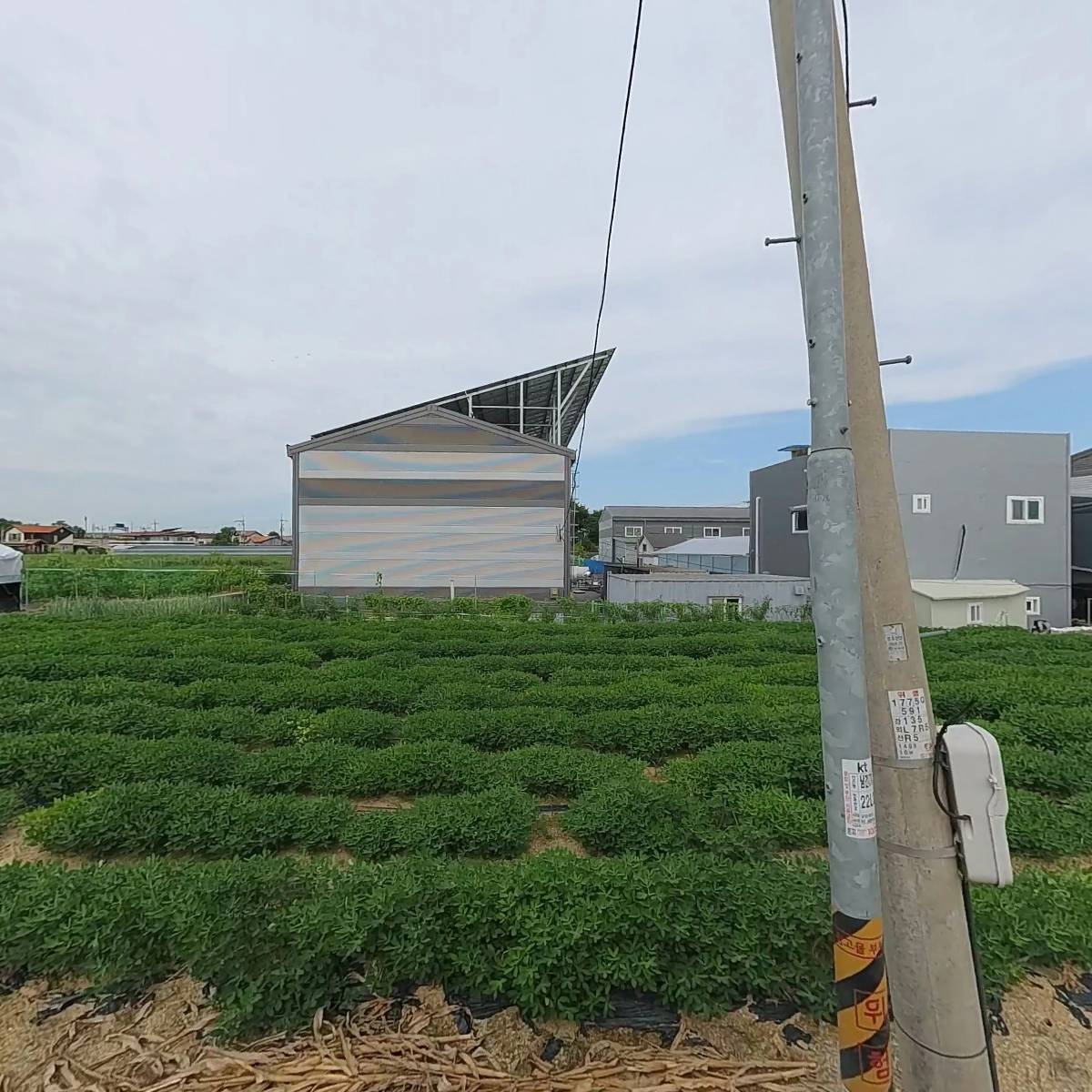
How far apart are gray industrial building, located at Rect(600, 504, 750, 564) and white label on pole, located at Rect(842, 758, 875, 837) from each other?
47918 millimetres

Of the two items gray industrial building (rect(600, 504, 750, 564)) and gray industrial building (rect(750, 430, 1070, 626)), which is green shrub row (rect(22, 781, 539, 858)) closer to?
gray industrial building (rect(750, 430, 1070, 626))

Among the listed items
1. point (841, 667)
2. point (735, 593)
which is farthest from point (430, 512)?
point (841, 667)

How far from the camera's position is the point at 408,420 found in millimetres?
21953

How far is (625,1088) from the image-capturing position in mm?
2080

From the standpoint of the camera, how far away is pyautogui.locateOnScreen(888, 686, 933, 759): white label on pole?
165 centimetres

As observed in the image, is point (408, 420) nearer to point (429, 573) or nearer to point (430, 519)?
point (430, 519)

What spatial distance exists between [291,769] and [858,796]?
4880 mm

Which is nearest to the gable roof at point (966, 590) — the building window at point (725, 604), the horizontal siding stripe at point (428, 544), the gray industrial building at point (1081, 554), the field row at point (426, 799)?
the building window at point (725, 604)

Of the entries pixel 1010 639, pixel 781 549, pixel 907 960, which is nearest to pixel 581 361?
pixel 781 549

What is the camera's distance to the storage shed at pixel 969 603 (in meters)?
15.7

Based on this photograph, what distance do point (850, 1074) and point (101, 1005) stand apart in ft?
9.16

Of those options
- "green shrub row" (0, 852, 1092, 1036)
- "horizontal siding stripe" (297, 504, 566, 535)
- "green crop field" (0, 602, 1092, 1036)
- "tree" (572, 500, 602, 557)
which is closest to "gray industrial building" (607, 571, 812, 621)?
"horizontal siding stripe" (297, 504, 566, 535)

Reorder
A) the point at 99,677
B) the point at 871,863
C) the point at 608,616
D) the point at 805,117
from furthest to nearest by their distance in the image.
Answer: the point at 608,616, the point at 99,677, the point at 805,117, the point at 871,863

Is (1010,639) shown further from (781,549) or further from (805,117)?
(805,117)
